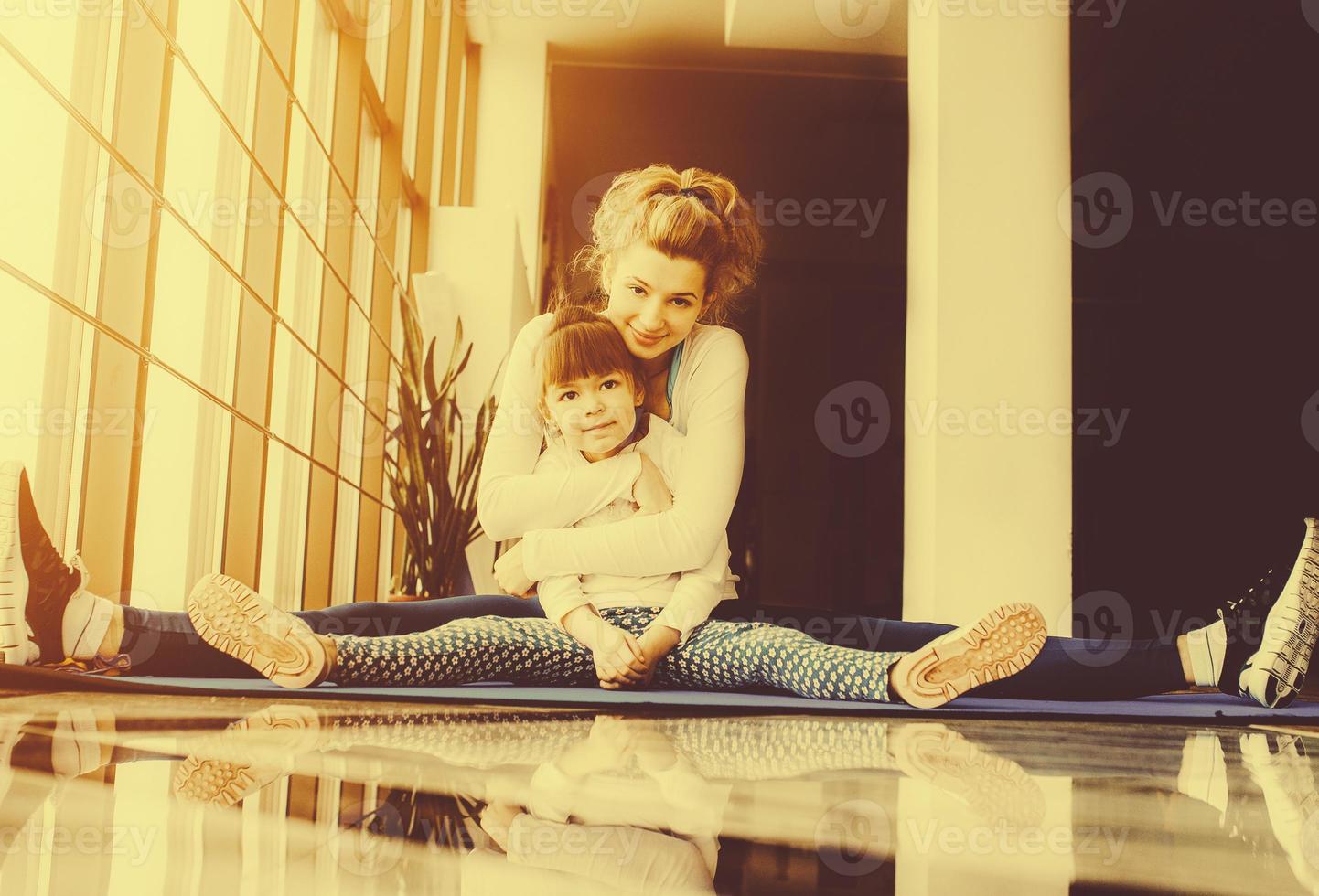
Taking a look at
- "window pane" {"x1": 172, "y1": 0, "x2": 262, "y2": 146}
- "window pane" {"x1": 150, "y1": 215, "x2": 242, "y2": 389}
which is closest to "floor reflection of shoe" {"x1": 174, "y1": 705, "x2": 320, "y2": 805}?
"window pane" {"x1": 150, "y1": 215, "x2": 242, "y2": 389}

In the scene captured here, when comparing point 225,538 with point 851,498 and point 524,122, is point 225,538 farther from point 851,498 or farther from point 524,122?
point 851,498

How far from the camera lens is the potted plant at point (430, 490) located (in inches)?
113

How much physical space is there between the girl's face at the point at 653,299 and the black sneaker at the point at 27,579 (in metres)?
0.84

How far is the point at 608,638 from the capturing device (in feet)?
4.92

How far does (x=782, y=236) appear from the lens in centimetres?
512

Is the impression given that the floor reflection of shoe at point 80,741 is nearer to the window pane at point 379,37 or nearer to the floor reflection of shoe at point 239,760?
the floor reflection of shoe at point 239,760

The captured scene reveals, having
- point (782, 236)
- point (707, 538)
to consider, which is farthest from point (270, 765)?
point (782, 236)

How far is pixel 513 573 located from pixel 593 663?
7.4 inches

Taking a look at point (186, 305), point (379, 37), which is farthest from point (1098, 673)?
point (379, 37)

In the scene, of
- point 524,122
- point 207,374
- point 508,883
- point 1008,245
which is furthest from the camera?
point 524,122

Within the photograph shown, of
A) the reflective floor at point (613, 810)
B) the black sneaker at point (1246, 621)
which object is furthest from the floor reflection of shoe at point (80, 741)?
the black sneaker at point (1246, 621)

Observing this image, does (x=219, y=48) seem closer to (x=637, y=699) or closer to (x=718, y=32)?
(x=637, y=699)

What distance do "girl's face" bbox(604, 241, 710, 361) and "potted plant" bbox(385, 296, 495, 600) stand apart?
1.35 m

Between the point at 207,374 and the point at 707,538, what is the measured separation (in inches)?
50.3
